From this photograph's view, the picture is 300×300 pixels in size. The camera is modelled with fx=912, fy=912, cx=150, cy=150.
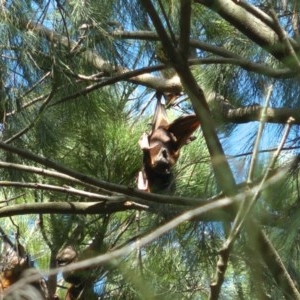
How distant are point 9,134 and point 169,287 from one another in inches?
25.0

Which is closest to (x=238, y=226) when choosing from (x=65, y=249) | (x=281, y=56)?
(x=281, y=56)

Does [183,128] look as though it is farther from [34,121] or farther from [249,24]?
[249,24]

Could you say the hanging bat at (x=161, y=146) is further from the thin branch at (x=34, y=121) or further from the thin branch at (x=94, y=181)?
the thin branch at (x=94, y=181)

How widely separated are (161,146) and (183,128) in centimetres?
10

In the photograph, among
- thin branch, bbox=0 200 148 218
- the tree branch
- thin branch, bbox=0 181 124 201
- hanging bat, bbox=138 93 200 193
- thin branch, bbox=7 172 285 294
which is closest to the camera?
thin branch, bbox=7 172 285 294

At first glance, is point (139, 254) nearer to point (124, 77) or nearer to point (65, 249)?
point (124, 77)

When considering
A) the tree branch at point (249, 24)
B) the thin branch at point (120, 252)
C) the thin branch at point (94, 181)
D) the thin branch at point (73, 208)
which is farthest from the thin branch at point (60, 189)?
the thin branch at point (120, 252)

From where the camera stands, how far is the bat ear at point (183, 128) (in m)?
3.11

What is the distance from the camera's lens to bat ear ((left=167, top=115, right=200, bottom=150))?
3.11m

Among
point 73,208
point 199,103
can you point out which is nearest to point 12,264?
point 73,208

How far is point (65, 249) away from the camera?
10.2 ft

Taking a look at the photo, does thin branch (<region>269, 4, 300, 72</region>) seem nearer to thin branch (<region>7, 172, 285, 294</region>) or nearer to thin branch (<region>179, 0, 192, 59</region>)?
thin branch (<region>179, 0, 192, 59</region>)

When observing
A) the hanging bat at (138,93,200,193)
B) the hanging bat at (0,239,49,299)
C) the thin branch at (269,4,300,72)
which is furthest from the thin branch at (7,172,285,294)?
the hanging bat at (138,93,200,193)

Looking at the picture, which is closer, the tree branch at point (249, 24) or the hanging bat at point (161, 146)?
the tree branch at point (249, 24)
